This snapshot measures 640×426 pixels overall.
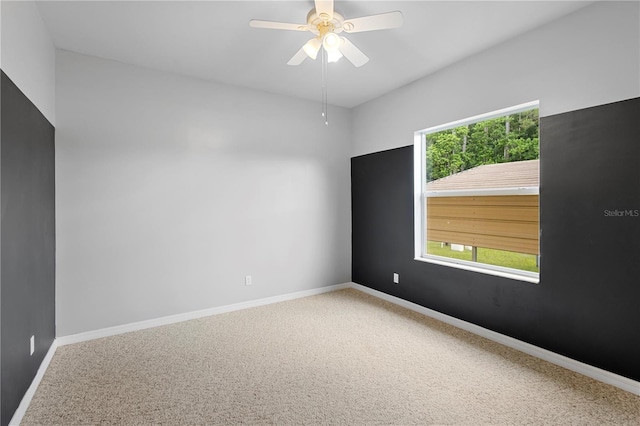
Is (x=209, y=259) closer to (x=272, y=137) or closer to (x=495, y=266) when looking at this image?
(x=272, y=137)

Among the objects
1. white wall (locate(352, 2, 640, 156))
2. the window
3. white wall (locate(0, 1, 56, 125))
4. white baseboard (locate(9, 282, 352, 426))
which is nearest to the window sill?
the window

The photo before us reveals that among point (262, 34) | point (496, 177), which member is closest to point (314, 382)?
point (496, 177)

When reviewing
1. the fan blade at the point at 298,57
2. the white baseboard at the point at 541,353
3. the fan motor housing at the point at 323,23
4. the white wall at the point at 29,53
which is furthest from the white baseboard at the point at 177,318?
the fan motor housing at the point at 323,23

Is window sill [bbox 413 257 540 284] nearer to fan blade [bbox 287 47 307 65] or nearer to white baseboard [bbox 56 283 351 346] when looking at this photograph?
white baseboard [bbox 56 283 351 346]

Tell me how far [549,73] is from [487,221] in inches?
52.9

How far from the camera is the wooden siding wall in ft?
8.78

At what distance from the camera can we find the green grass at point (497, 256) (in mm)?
2691

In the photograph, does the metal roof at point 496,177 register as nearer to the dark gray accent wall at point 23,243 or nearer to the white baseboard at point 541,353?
the white baseboard at point 541,353

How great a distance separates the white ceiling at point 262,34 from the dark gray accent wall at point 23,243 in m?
0.83

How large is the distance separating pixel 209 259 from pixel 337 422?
2.32m

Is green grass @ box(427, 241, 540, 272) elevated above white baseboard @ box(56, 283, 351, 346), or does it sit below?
above

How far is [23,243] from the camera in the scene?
77.0 inches

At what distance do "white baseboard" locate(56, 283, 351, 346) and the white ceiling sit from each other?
263 cm

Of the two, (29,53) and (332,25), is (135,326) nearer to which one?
(29,53)
